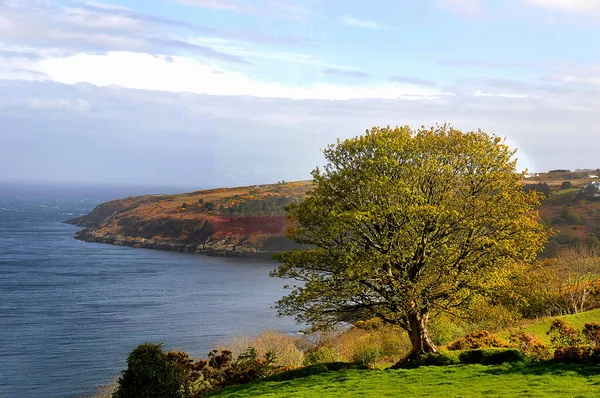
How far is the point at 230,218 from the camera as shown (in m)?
140

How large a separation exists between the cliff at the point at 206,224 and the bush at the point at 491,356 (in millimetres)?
97723

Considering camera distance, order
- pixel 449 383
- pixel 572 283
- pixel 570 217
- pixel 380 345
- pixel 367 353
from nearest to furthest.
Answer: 1. pixel 449 383
2. pixel 367 353
3. pixel 380 345
4. pixel 572 283
5. pixel 570 217

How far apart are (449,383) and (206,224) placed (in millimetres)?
123342

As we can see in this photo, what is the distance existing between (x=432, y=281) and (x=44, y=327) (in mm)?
45211

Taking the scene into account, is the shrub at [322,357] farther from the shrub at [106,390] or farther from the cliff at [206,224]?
the cliff at [206,224]

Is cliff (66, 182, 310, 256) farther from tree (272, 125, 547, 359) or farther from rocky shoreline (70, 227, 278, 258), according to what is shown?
tree (272, 125, 547, 359)

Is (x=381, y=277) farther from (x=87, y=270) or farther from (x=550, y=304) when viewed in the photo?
(x=87, y=270)

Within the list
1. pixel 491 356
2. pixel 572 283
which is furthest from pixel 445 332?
pixel 572 283

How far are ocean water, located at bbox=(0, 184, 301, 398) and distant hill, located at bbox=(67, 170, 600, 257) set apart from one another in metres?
14.1

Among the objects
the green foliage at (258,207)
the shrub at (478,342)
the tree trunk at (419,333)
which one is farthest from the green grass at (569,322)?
the green foliage at (258,207)

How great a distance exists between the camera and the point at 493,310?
79.8ft

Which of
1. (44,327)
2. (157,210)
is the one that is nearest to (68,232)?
(157,210)

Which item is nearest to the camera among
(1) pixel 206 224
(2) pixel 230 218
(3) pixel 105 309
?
(3) pixel 105 309

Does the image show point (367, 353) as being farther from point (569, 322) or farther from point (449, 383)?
point (449, 383)
